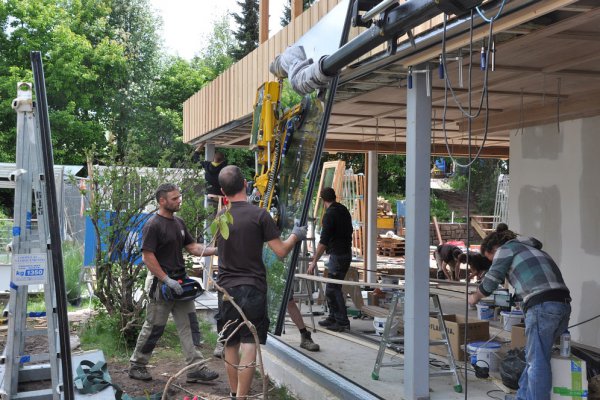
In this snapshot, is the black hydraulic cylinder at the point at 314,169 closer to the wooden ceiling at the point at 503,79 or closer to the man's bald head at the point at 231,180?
the wooden ceiling at the point at 503,79

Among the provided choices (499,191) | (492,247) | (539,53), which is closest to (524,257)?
(492,247)

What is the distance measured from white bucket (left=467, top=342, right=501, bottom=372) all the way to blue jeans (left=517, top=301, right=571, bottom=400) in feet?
4.66

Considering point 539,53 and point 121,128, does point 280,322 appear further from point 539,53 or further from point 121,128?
point 121,128

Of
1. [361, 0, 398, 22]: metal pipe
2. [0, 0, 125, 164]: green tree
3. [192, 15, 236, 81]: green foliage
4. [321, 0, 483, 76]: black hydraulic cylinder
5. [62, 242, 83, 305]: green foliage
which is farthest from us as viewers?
[192, 15, 236, 81]: green foliage

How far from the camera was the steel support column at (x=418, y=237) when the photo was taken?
4977 mm

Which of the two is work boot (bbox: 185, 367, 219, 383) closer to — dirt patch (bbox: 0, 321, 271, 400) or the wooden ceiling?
dirt patch (bbox: 0, 321, 271, 400)

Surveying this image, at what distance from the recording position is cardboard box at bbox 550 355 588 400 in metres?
4.73

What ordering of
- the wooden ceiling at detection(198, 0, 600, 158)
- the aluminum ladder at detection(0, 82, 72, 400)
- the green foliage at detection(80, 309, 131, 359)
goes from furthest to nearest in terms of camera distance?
the green foliage at detection(80, 309, 131, 359)
the aluminum ladder at detection(0, 82, 72, 400)
the wooden ceiling at detection(198, 0, 600, 158)

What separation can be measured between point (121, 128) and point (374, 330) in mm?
29690

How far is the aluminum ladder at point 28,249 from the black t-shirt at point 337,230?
405cm

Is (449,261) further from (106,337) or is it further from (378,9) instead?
(378,9)

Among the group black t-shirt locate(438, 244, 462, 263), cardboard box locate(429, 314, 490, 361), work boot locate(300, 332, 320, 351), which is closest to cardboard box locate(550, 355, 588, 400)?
cardboard box locate(429, 314, 490, 361)

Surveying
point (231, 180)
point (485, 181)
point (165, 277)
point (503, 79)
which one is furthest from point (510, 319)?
point (485, 181)

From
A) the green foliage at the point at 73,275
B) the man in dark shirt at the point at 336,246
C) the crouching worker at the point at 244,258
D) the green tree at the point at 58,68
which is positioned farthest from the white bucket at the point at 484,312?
the green tree at the point at 58,68
